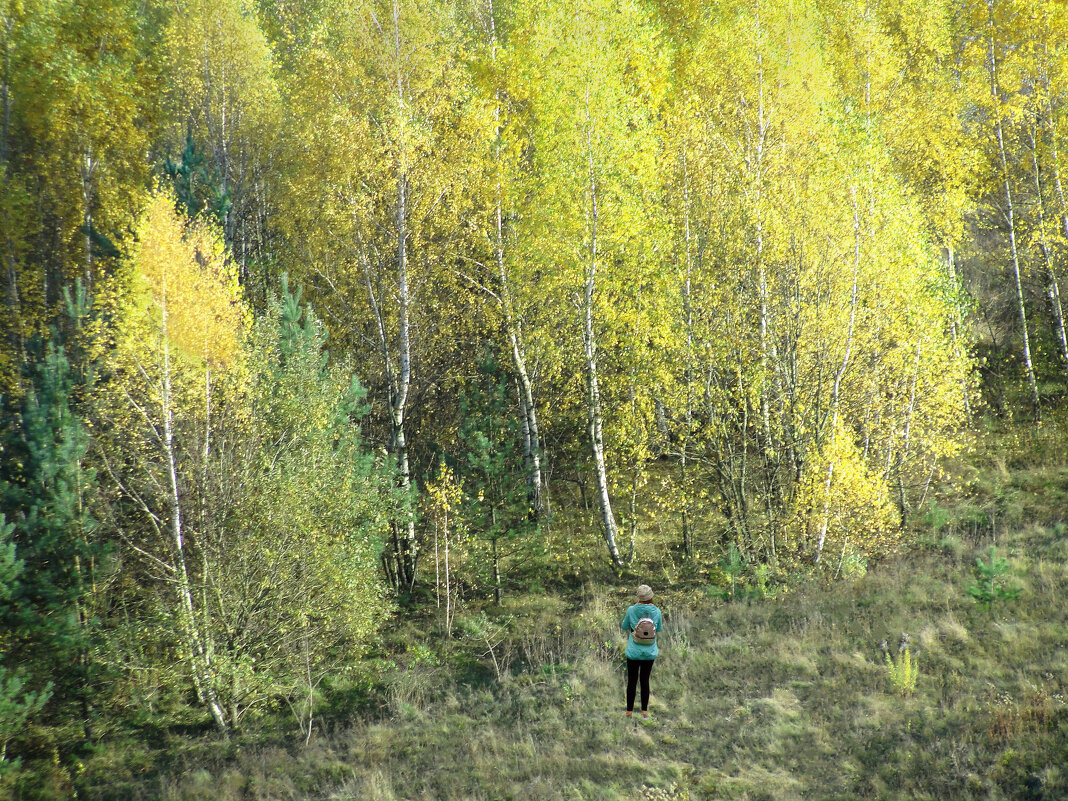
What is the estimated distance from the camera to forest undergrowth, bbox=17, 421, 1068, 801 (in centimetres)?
796

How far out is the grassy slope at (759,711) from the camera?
784 cm

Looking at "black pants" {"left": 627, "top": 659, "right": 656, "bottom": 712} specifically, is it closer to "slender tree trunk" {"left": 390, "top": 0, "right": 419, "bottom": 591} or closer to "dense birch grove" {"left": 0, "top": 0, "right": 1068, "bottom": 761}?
"dense birch grove" {"left": 0, "top": 0, "right": 1068, "bottom": 761}

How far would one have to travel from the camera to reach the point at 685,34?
25609 millimetres

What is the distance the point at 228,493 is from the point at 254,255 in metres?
15.6

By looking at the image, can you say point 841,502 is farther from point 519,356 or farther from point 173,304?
point 173,304

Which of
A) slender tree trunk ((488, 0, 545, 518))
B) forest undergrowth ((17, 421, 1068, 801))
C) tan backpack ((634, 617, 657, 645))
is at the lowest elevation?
forest undergrowth ((17, 421, 1068, 801))

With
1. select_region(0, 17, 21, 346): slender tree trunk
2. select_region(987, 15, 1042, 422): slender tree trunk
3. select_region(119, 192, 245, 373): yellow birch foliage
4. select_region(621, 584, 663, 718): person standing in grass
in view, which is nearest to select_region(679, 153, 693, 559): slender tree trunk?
select_region(621, 584, 663, 718): person standing in grass

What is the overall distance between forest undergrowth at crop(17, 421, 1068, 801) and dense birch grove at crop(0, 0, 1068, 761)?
121 cm

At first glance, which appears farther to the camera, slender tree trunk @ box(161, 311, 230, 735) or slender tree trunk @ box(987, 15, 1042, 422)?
slender tree trunk @ box(987, 15, 1042, 422)

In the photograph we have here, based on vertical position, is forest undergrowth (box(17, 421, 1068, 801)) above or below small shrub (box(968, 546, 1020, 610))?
below

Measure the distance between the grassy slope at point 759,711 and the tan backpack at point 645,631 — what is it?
5.31ft

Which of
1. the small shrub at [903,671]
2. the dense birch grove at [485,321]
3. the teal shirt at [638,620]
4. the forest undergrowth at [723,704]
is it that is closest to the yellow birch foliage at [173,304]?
the dense birch grove at [485,321]

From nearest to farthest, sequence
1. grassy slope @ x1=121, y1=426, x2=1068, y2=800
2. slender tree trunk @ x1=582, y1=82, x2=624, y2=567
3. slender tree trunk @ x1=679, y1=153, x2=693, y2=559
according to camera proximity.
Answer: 1. grassy slope @ x1=121, y1=426, x2=1068, y2=800
2. slender tree trunk @ x1=679, y1=153, x2=693, y2=559
3. slender tree trunk @ x1=582, y1=82, x2=624, y2=567

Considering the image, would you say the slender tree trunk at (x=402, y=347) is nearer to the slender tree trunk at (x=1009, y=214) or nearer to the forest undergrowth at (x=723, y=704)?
the forest undergrowth at (x=723, y=704)
